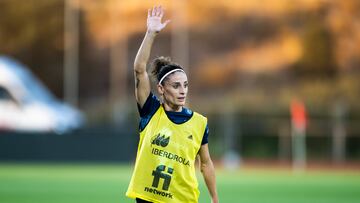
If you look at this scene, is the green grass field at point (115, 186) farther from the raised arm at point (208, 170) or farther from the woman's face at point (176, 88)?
the woman's face at point (176, 88)

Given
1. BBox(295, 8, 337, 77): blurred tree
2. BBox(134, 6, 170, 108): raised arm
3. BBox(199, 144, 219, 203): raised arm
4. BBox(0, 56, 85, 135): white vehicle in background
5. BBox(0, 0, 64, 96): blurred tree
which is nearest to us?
BBox(134, 6, 170, 108): raised arm

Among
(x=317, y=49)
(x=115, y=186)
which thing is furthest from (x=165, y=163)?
(x=317, y=49)

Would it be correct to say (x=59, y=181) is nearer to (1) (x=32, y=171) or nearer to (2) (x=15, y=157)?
(1) (x=32, y=171)

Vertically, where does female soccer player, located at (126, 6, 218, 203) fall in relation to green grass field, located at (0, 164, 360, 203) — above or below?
below

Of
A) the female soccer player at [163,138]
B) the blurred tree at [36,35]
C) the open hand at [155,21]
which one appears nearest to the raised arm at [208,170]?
the female soccer player at [163,138]

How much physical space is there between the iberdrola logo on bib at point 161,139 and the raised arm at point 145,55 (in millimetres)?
270

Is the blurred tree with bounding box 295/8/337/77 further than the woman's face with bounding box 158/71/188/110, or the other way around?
the blurred tree with bounding box 295/8/337/77

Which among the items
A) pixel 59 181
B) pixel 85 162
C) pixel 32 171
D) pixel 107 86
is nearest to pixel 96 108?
pixel 107 86

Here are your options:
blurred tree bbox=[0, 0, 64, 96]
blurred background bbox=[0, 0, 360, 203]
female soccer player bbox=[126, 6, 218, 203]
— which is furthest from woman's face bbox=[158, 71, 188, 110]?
blurred tree bbox=[0, 0, 64, 96]

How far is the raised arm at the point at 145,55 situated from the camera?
730 cm

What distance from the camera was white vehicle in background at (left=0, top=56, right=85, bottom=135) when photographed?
31391mm

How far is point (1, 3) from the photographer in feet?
131

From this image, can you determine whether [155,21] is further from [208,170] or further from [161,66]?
[208,170]

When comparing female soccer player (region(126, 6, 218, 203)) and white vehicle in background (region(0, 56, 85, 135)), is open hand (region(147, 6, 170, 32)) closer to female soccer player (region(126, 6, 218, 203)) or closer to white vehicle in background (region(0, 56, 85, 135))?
female soccer player (region(126, 6, 218, 203))
